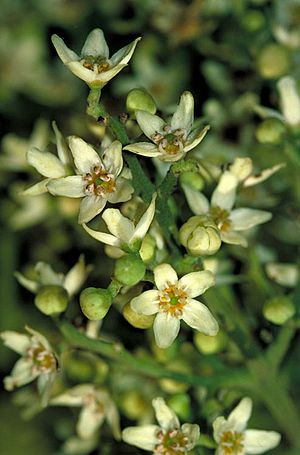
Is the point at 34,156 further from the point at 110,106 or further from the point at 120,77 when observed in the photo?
the point at 120,77

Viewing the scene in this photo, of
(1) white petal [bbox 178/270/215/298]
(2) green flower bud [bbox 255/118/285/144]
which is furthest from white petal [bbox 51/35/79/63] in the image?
(2) green flower bud [bbox 255/118/285/144]

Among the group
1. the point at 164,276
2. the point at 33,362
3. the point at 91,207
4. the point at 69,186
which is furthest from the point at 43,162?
the point at 33,362

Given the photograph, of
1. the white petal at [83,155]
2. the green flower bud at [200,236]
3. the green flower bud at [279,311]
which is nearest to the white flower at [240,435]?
the green flower bud at [279,311]

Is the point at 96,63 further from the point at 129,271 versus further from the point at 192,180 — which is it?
the point at 129,271

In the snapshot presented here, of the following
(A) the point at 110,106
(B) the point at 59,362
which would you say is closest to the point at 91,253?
(A) the point at 110,106

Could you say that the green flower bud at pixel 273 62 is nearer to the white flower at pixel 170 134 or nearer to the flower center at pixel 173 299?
the white flower at pixel 170 134

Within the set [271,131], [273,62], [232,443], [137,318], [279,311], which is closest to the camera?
[137,318]
